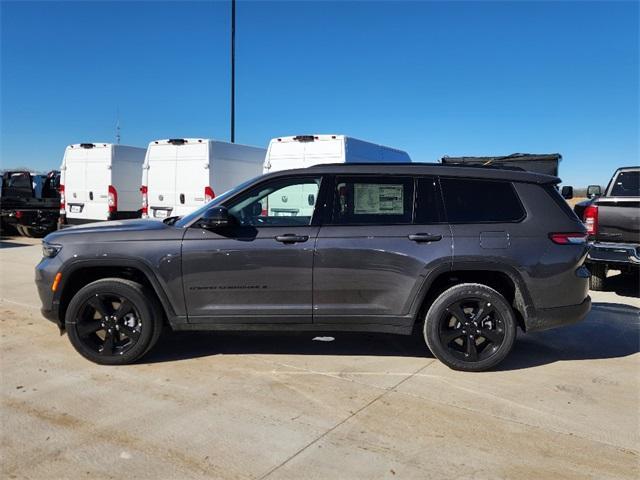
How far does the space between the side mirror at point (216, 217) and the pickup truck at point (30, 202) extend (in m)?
13.6

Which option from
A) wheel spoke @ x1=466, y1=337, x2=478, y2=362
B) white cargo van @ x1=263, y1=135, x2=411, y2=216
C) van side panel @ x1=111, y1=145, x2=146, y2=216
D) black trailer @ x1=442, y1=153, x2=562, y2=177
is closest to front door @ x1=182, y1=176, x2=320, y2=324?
wheel spoke @ x1=466, y1=337, x2=478, y2=362

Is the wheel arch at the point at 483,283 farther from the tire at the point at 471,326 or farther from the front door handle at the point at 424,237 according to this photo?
the front door handle at the point at 424,237

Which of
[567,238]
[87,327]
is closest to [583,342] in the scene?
[567,238]

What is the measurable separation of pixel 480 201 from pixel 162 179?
8121 mm

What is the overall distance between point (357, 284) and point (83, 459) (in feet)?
7.72

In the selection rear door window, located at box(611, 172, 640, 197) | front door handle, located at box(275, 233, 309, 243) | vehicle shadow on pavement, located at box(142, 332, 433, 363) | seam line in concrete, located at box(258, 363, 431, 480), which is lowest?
seam line in concrete, located at box(258, 363, 431, 480)

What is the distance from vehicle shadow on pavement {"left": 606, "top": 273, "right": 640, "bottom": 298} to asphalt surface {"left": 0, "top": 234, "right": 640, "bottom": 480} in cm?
297

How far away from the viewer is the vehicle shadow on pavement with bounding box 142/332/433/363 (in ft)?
15.8

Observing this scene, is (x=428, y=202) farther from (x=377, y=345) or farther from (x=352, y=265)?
(x=377, y=345)

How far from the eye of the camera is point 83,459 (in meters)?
2.95

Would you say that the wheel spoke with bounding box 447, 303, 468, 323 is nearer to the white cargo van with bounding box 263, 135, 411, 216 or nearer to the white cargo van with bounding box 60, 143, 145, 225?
the white cargo van with bounding box 263, 135, 411, 216

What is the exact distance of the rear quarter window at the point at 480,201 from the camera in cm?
439

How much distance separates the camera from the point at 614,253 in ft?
22.8

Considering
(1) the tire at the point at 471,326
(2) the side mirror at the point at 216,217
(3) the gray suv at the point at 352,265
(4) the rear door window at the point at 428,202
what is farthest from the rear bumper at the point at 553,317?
(2) the side mirror at the point at 216,217
